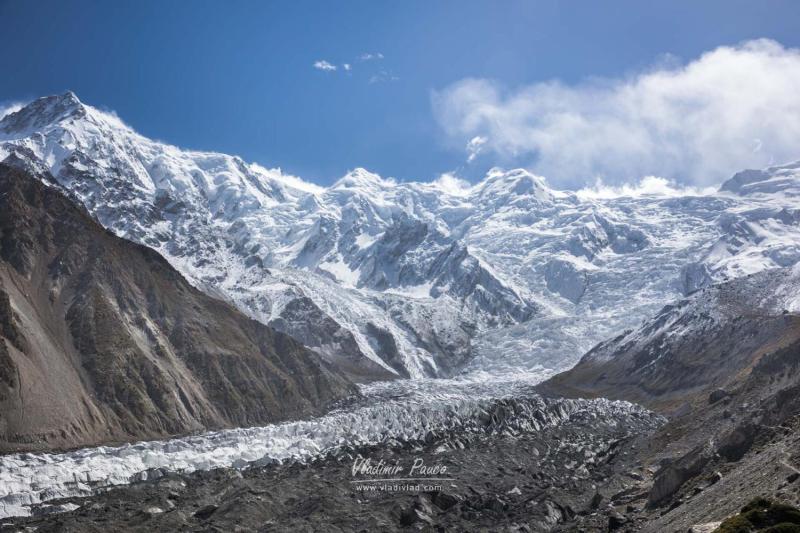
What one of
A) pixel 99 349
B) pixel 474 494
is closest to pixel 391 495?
pixel 474 494

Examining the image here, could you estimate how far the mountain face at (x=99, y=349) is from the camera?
4867 inches

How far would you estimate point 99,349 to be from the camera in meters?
148

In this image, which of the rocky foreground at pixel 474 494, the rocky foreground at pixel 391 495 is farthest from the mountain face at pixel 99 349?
the rocky foreground at pixel 474 494

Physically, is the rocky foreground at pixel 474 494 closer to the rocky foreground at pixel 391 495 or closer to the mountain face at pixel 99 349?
the rocky foreground at pixel 391 495

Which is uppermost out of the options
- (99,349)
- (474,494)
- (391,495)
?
(99,349)

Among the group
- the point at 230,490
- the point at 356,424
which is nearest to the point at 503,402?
the point at 356,424

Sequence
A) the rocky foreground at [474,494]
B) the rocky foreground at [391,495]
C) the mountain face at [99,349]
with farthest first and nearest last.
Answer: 1. the mountain face at [99,349]
2. the rocky foreground at [391,495]
3. the rocky foreground at [474,494]

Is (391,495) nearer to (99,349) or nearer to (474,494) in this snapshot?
(474,494)

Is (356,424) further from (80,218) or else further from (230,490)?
(80,218)

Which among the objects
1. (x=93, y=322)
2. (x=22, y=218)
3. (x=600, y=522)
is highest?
(x=22, y=218)

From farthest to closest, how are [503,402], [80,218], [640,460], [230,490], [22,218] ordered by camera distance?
[80,218], [22,218], [503,402], [640,460], [230,490]

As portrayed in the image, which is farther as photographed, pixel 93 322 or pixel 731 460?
pixel 93 322

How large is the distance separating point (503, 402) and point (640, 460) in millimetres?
63137

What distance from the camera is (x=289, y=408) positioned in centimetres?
18625
